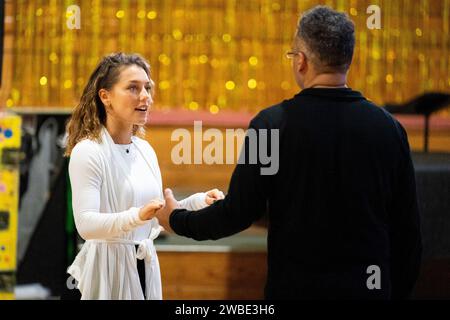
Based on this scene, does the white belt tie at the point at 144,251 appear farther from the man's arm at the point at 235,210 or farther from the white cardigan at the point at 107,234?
the man's arm at the point at 235,210

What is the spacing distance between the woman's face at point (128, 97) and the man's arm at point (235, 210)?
312mm

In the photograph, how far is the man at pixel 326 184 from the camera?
5.62ft

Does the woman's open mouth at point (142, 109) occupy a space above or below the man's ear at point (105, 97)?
below

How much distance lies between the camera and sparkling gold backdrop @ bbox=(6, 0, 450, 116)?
3.94 meters

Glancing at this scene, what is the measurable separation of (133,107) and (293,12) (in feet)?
7.44

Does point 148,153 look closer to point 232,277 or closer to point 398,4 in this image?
point 232,277

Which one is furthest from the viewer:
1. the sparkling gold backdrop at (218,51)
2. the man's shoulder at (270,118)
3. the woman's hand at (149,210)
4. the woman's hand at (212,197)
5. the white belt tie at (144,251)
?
the sparkling gold backdrop at (218,51)

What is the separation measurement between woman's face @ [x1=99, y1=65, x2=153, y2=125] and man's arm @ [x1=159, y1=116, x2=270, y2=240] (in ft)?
1.02

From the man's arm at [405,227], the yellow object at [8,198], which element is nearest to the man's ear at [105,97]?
the man's arm at [405,227]

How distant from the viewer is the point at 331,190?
1.72 m

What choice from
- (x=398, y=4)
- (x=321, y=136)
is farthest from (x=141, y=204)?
(x=398, y=4)

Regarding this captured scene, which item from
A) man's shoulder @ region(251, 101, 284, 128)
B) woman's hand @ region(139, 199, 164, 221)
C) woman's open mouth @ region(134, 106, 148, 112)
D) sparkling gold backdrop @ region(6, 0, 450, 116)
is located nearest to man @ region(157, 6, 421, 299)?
man's shoulder @ region(251, 101, 284, 128)

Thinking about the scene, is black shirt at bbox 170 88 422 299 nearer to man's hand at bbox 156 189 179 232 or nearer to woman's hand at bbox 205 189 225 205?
man's hand at bbox 156 189 179 232

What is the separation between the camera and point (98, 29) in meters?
3.98
